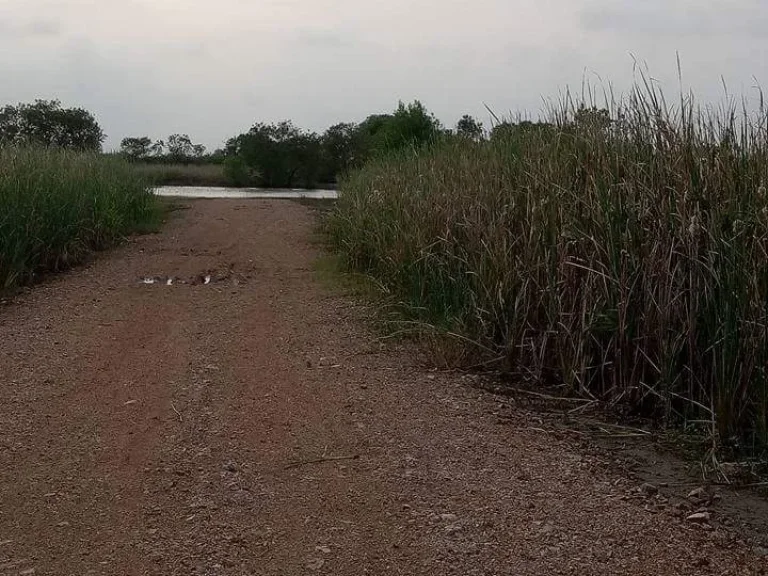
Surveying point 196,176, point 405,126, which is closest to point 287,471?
point 405,126

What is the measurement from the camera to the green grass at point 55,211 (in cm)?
908

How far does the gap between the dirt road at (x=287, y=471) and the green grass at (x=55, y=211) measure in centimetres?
249

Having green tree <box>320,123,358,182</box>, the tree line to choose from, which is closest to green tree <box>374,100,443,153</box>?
the tree line

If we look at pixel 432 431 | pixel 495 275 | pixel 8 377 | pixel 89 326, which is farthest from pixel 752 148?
pixel 89 326

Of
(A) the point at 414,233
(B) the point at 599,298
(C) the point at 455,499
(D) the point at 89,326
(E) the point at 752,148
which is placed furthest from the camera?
(A) the point at 414,233

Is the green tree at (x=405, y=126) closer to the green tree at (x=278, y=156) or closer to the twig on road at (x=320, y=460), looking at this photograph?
the twig on road at (x=320, y=460)

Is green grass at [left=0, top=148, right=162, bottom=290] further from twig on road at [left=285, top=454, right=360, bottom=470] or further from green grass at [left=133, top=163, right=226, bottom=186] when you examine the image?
green grass at [left=133, top=163, right=226, bottom=186]

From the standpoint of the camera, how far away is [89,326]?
7.16 m

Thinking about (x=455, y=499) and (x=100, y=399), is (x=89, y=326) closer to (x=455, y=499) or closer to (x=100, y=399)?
(x=100, y=399)

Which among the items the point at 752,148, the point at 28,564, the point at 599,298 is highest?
the point at 752,148

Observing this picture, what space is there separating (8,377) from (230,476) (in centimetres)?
Answer: 243

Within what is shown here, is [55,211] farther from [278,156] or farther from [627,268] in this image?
[278,156]

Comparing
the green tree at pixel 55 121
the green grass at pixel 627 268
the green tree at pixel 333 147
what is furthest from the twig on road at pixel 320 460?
the green tree at pixel 333 147

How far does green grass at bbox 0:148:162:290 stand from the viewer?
9.08 metres
